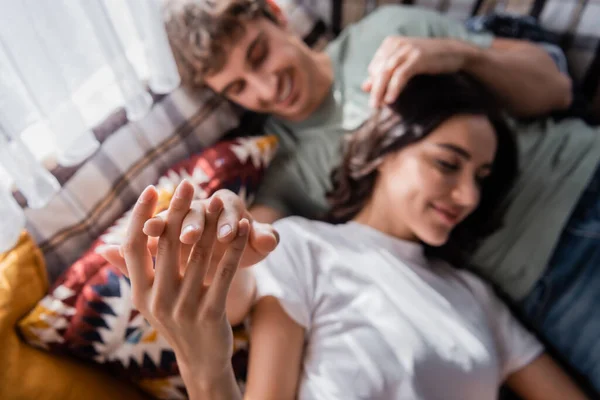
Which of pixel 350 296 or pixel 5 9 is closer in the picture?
pixel 5 9

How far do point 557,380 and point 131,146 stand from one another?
3.37 ft

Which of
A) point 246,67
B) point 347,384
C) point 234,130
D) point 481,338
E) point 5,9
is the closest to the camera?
point 5,9

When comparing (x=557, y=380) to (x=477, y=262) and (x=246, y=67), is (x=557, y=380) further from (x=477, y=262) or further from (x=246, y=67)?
(x=246, y=67)

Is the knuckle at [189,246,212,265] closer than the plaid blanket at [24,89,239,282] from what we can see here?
Yes

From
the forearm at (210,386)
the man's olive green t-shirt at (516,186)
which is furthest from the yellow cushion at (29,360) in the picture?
the man's olive green t-shirt at (516,186)

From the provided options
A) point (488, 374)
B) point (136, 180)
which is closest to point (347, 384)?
point (488, 374)

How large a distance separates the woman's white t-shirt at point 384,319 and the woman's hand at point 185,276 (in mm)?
231

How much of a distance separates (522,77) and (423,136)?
0.36m

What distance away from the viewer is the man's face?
41.3 inches

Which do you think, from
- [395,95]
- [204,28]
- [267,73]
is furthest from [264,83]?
[395,95]

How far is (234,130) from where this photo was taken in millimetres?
1188

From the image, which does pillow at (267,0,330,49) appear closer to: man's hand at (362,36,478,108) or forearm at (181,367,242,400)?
man's hand at (362,36,478,108)

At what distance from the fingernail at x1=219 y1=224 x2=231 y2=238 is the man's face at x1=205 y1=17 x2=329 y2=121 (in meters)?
0.63

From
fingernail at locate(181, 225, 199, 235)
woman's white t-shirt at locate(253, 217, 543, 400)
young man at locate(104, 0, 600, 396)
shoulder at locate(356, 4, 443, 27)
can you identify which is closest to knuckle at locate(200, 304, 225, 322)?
fingernail at locate(181, 225, 199, 235)
